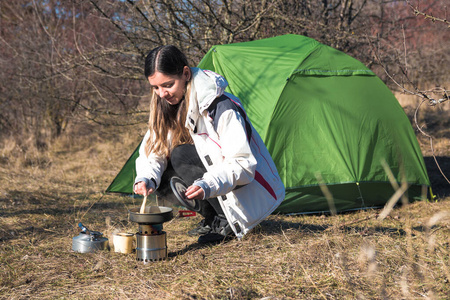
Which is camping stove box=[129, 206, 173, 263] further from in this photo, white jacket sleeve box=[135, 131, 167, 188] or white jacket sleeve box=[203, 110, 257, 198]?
white jacket sleeve box=[203, 110, 257, 198]

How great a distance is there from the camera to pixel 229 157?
8.72ft

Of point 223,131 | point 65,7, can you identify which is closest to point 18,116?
point 65,7

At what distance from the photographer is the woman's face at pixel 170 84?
2734 millimetres

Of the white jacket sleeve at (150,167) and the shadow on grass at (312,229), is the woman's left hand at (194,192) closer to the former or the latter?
the white jacket sleeve at (150,167)

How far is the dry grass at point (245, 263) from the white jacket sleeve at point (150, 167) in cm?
47

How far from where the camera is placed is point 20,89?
302 inches

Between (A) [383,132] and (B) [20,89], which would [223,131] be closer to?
(A) [383,132]

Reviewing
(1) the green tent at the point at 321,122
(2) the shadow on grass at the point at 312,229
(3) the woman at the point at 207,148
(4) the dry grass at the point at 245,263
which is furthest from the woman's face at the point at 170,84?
(1) the green tent at the point at 321,122

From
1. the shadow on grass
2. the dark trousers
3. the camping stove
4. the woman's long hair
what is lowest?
the shadow on grass

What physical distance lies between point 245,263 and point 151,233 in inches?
20.8

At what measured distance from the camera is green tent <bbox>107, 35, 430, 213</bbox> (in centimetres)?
422

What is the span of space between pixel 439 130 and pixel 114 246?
6.29 m

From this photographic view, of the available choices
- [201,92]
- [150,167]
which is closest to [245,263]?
[150,167]

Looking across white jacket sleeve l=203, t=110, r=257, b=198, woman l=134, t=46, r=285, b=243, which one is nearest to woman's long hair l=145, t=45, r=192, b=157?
woman l=134, t=46, r=285, b=243
